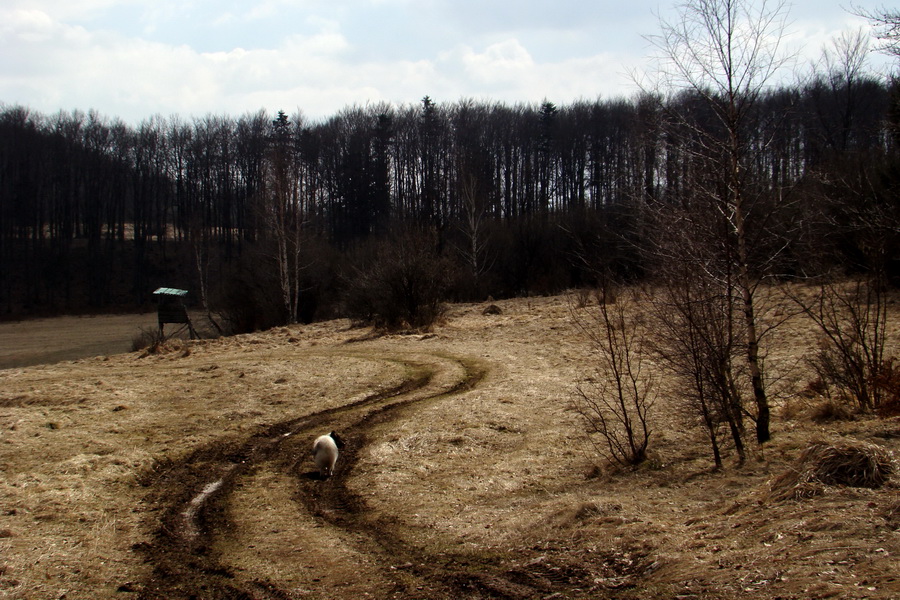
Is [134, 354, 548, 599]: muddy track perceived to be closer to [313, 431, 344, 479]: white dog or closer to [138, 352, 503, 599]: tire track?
[138, 352, 503, 599]: tire track

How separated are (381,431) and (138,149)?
66685mm

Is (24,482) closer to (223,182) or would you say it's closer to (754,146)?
(754,146)

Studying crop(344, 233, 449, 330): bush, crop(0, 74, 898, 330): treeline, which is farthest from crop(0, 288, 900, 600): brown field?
crop(0, 74, 898, 330): treeline

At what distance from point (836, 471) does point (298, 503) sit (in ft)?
16.9

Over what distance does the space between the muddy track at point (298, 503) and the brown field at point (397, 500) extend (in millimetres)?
29

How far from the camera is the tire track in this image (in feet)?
16.7

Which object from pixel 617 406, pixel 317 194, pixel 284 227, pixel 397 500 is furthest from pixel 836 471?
pixel 317 194

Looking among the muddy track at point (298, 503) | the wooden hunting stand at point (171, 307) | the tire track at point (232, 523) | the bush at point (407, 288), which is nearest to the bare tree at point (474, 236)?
the bush at point (407, 288)

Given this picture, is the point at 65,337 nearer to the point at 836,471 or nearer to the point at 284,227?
the point at 284,227

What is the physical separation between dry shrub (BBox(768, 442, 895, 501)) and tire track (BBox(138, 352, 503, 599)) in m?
2.74

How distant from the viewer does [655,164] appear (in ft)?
35.4

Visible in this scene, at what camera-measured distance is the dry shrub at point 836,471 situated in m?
5.36

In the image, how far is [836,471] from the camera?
5.48m

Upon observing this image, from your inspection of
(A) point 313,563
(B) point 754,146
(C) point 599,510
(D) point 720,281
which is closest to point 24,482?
(A) point 313,563
